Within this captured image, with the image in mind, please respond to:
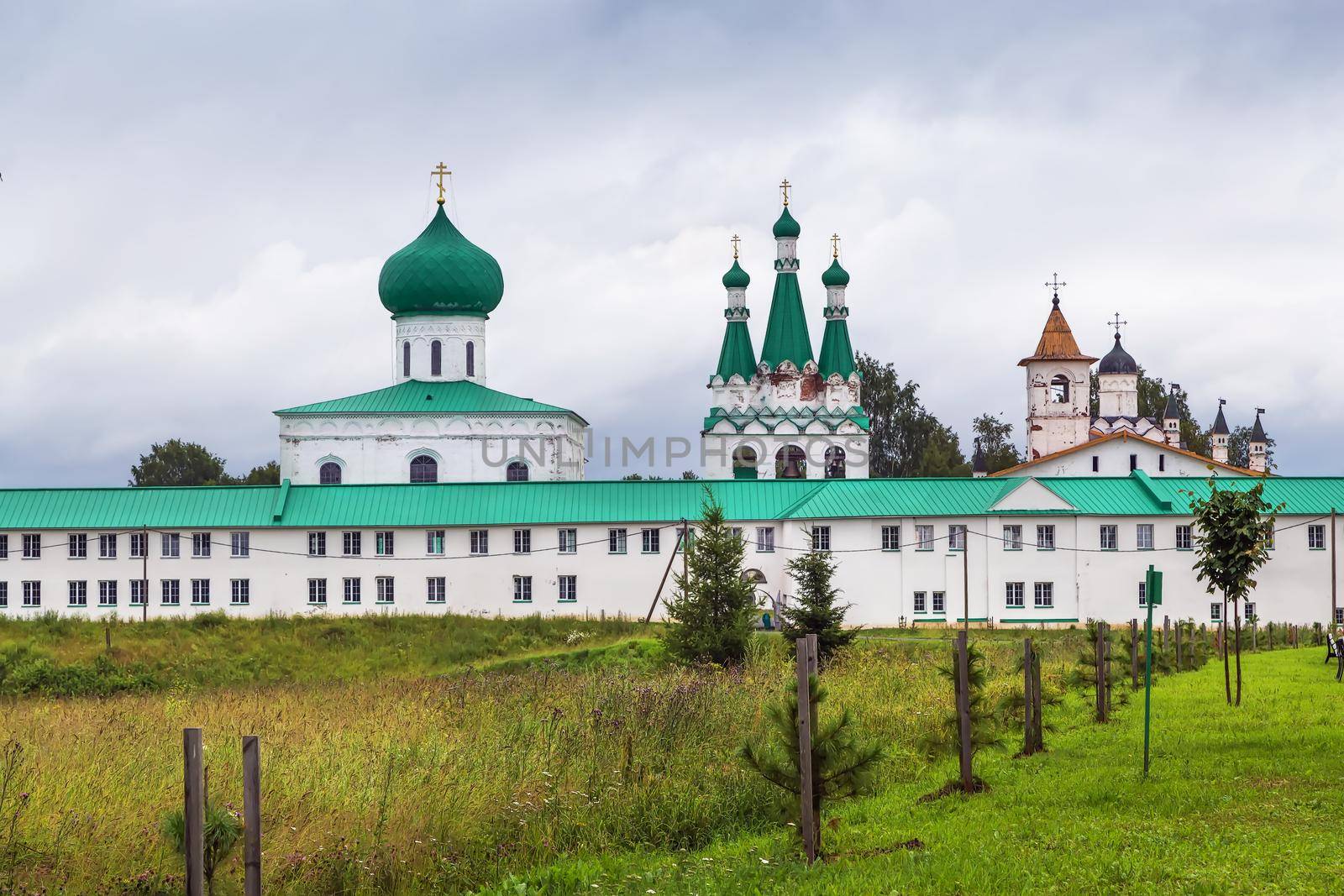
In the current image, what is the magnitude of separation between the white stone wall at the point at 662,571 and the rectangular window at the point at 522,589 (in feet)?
0.38

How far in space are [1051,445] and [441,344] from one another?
93.5ft

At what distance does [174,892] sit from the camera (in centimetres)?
923

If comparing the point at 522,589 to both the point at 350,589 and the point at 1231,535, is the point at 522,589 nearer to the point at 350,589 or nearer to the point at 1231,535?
the point at 350,589

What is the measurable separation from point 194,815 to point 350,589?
106 feet

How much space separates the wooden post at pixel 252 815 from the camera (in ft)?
25.1

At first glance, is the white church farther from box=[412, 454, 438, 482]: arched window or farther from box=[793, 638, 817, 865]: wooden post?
box=[793, 638, 817, 865]: wooden post

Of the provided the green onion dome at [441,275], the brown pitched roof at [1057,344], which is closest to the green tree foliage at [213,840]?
the green onion dome at [441,275]

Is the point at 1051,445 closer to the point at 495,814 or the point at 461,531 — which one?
the point at 461,531

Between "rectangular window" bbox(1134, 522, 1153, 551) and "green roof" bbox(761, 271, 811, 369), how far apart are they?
21489 millimetres

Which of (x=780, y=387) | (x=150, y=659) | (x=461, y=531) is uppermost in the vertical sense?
(x=780, y=387)

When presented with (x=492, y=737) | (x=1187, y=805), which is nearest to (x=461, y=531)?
(x=492, y=737)

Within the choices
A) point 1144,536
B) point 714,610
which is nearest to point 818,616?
point 714,610

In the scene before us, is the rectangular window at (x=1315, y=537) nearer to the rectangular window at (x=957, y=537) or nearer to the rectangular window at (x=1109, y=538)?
the rectangular window at (x=1109, y=538)

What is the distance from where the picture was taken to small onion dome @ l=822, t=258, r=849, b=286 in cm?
6162
